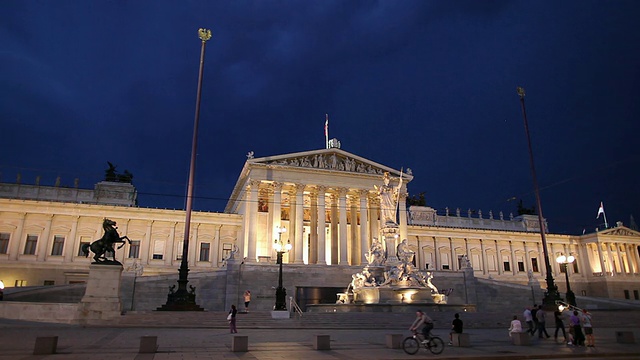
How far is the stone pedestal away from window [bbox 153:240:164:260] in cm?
3275

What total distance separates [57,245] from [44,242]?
1.37m

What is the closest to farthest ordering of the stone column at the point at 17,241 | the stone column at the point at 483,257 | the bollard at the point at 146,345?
the bollard at the point at 146,345 → the stone column at the point at 17,241 → the stone column at the point at 483,257

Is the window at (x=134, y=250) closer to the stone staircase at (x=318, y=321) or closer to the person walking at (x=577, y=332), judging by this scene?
the stone staircase at (x=318, y=321)

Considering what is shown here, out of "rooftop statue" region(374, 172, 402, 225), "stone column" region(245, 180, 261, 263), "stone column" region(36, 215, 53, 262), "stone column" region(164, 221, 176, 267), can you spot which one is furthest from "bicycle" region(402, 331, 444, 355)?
"stone column" region(36, 215, 53, 262)

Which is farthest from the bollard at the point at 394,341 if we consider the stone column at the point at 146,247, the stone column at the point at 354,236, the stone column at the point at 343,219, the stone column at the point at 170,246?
the stone column at the point at 146,247

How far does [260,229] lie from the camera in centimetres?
5456

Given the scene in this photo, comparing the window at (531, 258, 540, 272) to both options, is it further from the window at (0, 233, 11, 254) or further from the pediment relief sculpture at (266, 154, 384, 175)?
the window at (0, 233, 11, 254)

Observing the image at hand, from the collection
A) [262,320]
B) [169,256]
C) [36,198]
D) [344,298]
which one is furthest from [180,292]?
[36,198]

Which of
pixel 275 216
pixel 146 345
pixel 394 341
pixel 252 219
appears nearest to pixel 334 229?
pixel 275 216

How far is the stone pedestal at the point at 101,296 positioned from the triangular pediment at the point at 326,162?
28.3 m

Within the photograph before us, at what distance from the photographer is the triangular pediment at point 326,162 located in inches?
2001

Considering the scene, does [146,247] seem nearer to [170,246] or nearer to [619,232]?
[170,246]

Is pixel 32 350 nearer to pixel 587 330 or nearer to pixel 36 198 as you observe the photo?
pixel 587 330

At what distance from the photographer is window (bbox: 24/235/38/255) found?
48.9m
